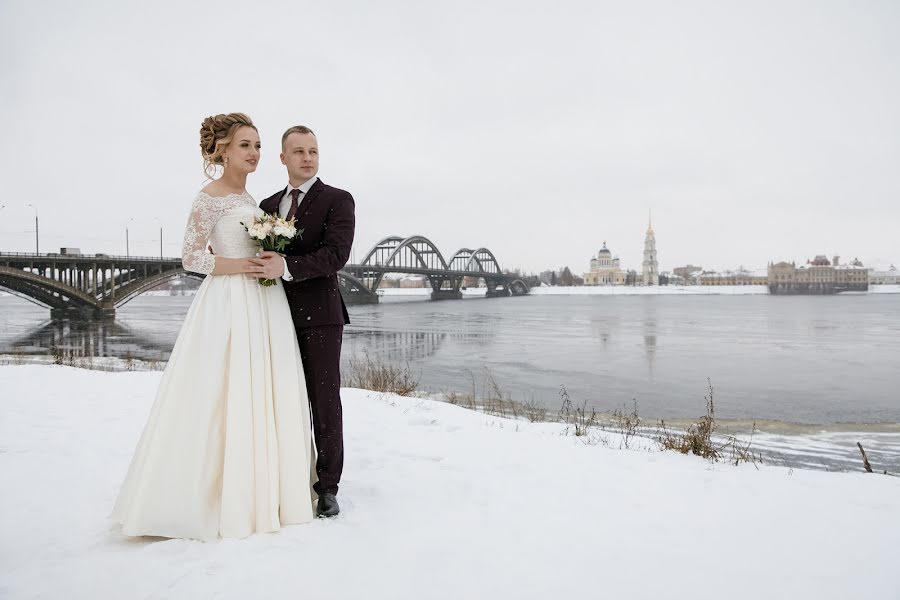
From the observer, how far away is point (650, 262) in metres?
152

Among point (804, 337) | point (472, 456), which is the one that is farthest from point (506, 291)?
point (472, 456)

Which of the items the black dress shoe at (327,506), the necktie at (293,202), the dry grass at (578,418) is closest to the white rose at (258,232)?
the necktie at (293,202)

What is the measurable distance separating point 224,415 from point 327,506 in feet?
2.40

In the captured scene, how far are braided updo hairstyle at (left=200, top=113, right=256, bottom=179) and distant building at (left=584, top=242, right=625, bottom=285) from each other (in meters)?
149

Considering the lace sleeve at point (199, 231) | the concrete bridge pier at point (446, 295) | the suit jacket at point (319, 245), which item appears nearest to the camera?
the lace sleeve at point (199, 231)

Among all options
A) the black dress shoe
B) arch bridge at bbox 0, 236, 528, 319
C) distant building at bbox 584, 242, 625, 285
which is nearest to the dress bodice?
the black dress shoe

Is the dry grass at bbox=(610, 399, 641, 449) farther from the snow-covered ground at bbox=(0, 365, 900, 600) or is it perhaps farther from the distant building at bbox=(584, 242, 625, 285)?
the distant building at bbox=(584, 242, 625, 285)

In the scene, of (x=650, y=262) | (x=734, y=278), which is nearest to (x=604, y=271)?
(x=650, y=262)

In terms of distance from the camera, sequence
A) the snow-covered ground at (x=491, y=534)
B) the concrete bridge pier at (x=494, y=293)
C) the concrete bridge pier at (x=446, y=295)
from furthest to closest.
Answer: the concrete bridge pier at (x=494, y=293), the concrete bridge pier at (x=446, y=295), the snow-covered ground at (x=491, y=534)

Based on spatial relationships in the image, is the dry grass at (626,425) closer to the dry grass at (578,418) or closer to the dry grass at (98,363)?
the dry grass at (578,418)

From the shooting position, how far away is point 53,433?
168 inches

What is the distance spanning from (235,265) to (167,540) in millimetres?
1362

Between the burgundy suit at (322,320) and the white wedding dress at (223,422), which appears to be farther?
the burgundy suit at (322,320)

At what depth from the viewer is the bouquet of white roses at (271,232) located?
268 cm
